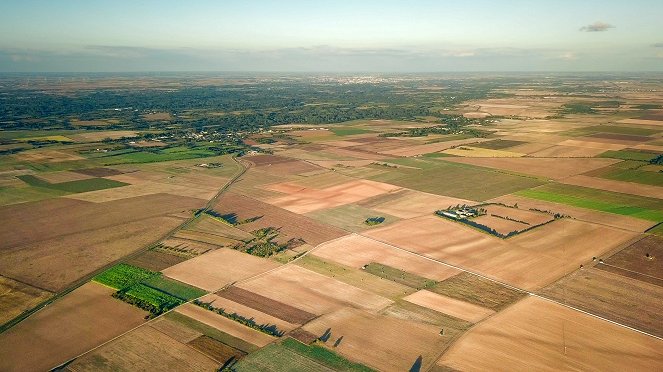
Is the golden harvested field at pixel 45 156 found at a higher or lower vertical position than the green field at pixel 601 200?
lower

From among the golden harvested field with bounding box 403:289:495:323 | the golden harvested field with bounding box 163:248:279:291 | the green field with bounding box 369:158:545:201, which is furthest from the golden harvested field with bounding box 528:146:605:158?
the golden harvested field with bounding box 163:248:279:291

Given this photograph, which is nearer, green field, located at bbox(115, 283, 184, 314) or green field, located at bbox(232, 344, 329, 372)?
green field, located at bbox(232, 344, 329, 372)

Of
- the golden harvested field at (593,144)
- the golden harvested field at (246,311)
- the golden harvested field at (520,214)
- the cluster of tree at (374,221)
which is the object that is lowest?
the golden harvested field at (246,311)

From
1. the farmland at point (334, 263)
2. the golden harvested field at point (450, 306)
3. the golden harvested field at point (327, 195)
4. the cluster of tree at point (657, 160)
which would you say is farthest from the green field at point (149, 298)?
the cluster of tree at point (657, 160)

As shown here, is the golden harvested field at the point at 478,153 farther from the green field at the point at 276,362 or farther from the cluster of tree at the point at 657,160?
the green field at the point at 276,362

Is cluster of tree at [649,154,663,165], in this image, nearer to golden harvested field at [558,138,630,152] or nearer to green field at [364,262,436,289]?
golden harvested field at [558,138,630,152]
